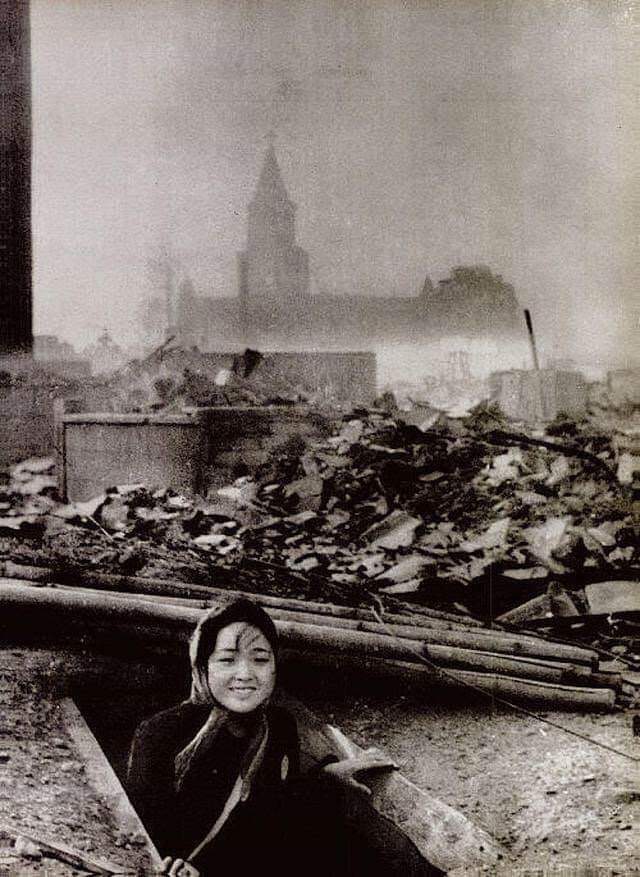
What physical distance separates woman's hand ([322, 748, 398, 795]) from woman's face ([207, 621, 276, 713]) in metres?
0.38

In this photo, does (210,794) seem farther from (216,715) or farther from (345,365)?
(345,365)

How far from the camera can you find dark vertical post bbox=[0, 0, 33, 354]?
11.8 feet

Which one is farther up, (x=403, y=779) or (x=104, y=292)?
(x=104, y=292)

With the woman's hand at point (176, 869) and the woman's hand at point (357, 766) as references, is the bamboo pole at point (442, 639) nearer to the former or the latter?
the woman's hand at point (357, 766)

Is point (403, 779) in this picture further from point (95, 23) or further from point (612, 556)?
point (95, 23)

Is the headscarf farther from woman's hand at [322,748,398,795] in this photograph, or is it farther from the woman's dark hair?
woman's hand at [322,748,398,795]

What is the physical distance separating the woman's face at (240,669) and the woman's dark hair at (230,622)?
0.7 inches

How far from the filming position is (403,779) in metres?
3.00

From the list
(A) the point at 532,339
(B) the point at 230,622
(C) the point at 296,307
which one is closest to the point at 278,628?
(B) the point at 230,622

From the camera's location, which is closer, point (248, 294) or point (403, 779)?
point (403, 779)

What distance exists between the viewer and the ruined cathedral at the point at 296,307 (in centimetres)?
364

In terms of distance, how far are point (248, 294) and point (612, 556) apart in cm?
215

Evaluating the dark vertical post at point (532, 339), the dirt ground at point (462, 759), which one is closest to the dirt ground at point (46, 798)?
the dirt ground at point (462, 759)

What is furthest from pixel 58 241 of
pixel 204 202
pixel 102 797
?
pixel 102 797
